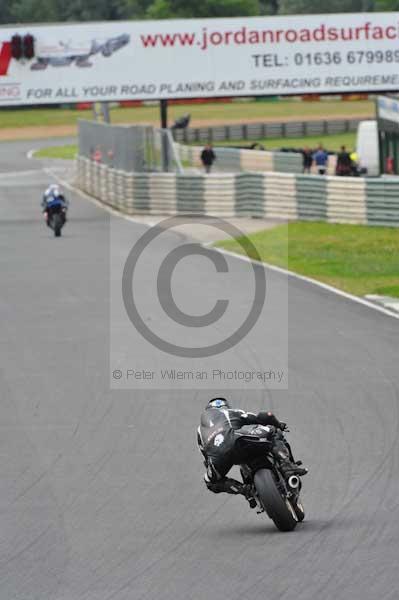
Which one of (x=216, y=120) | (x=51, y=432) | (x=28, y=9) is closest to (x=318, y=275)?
(x=51, y=432)

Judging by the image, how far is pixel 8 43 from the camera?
40.2 metres

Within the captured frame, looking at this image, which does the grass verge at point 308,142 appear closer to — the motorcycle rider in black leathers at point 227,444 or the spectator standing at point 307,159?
the spectator standing at point 307,159

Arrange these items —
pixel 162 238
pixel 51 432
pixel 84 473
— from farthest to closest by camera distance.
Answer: pixel 162 238
pixel 51 432
pixel 84 473

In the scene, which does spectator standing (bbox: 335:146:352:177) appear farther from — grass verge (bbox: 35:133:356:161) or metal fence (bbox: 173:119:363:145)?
metal fence (bbox: 173:119:363:145)

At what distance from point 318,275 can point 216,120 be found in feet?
221

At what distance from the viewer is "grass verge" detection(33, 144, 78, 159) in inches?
2803

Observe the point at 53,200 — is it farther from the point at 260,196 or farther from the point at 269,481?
the point at 269,481

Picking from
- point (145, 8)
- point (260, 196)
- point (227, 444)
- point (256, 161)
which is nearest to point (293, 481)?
point (227, 444)

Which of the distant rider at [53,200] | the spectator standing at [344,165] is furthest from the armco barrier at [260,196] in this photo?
the spectator standing at [344,165]

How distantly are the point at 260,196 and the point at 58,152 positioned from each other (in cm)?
3944

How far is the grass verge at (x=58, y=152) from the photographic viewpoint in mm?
71206

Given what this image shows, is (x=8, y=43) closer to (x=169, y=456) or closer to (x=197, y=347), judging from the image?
(x=197, y=347)

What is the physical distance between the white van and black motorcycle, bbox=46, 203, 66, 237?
660 inches

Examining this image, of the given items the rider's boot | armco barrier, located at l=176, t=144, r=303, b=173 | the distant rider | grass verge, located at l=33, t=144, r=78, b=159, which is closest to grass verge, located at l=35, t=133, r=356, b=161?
grass verge, located at l=33, t=144, r=78, b=159
